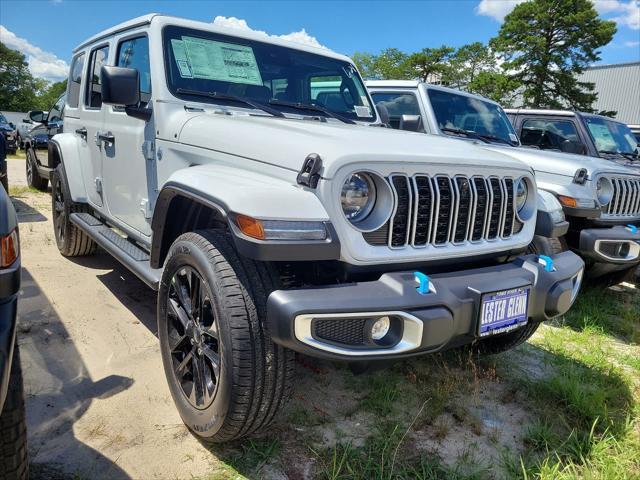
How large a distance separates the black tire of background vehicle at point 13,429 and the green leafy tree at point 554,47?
26474 millimetres

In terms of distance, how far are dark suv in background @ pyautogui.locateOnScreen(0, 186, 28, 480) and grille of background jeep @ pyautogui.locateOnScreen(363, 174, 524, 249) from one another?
1.25m

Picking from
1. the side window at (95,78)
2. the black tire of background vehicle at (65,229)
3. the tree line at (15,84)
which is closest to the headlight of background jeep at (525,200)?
the side window at (95,78)

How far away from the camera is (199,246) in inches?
84.6

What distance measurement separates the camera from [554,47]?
24562 millimetres

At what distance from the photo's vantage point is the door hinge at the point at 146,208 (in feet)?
10.2

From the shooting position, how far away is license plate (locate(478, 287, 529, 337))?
6.81ft

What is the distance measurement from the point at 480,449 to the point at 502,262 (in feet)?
3.19

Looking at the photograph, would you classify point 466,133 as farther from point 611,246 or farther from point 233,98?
point 233,98

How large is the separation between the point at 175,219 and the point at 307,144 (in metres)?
0.98

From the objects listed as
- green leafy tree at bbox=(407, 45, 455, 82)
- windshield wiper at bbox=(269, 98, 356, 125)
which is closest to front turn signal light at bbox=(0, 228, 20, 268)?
windshield wiper at bbox=(269, 98, 356, 125)

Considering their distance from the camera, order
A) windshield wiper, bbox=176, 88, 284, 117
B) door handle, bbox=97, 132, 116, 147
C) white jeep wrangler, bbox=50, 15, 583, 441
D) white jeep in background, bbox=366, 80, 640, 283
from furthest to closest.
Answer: white jeep in background, bbox=366, 80, 640, 283 < door handle, bbox=97, 132, 116, 147 < windshield wiper, bbox=176, 88, 284, 117 < white jeep wrangler, bbox=50, 15, 583, 441

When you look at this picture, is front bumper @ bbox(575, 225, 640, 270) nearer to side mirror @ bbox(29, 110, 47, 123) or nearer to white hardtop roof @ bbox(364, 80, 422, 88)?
white hardtop roof @ bbox(364, 80, 422, 88)

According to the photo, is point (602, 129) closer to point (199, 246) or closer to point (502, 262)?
point (502, 262)

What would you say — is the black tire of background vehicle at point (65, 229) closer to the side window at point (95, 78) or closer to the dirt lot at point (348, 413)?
the side window at point (95, 78)
